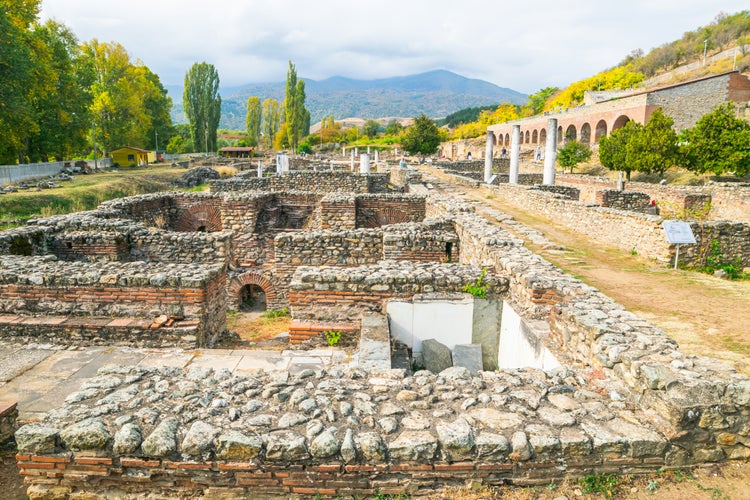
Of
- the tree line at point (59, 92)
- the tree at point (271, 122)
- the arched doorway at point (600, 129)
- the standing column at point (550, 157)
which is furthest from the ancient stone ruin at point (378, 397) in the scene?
the tree at point (271, 122)

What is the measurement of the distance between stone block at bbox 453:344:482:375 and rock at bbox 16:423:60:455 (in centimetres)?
415

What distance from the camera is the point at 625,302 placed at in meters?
6.99

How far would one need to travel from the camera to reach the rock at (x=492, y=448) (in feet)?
9.02

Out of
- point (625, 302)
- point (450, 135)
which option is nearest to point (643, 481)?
point (625, 302)

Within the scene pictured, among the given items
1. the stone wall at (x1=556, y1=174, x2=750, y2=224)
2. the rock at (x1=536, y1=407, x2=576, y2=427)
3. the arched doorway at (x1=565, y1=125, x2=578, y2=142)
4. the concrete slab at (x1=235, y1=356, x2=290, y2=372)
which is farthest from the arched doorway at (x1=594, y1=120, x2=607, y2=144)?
the rock at (x1=536, y1=407, x2=576, y2=427)

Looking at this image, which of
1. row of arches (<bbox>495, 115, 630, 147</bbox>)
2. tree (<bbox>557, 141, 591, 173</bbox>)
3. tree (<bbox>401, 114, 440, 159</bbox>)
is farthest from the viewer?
tree (<bbox>401, 114, 440, 159</bbox>)

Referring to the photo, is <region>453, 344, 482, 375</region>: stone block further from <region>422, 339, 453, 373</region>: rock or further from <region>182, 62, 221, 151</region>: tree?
<region>182, 62, 221, 151</region>: tree

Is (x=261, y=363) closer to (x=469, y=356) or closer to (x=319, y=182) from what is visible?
(x=469, y=356)

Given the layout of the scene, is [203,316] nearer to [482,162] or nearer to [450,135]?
[482,162]

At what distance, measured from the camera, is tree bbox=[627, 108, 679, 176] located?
2642cm

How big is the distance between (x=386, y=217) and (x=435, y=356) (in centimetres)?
873

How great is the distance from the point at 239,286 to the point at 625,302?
8.70m

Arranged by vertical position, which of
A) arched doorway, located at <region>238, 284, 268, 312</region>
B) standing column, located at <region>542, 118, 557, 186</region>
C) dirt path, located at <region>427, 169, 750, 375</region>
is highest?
standing column, located at <region>542, 118, 557, 186</region>

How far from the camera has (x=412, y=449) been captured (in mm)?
2721
